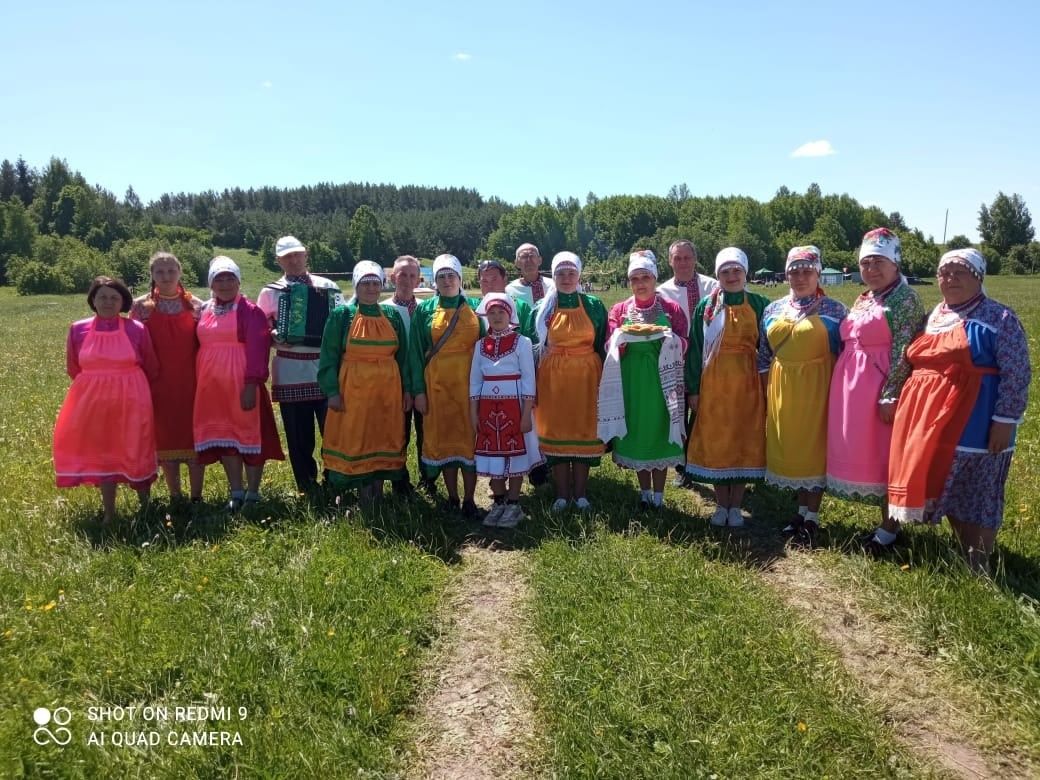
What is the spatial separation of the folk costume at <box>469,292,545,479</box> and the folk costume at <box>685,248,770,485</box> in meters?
1.53

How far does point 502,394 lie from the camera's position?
5.98 metres

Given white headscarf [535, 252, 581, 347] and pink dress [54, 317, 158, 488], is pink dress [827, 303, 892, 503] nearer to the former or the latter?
white headscarf [535, 252, 581, 347]

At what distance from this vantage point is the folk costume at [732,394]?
5773 millimetres

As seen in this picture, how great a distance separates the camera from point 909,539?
5.34 meters

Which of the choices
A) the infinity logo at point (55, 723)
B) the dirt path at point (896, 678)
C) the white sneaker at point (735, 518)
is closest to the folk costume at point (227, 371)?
the infinity logo at point (55, 723)

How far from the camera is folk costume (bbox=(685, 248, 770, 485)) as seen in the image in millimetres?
5773

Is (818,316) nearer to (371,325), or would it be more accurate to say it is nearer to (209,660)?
(371,325)

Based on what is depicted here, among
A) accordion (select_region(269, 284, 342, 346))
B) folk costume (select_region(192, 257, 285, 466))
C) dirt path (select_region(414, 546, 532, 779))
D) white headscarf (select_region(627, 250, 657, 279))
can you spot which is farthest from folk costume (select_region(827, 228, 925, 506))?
folk costume (select_region(192, 257, 285, 466))

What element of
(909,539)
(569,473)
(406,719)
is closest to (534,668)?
(406,719)

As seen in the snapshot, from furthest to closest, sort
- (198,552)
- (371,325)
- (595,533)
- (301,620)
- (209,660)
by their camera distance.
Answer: (371,325)
(595,533)
(198,552)
(301,620)
(209,660)

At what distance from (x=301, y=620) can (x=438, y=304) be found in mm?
3049

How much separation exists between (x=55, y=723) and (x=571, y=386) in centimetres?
425

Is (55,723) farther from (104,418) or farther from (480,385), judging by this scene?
(480,385)

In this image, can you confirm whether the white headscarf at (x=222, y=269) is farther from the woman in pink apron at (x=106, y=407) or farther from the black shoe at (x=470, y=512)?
the black shoe at (x=470, y=512)
